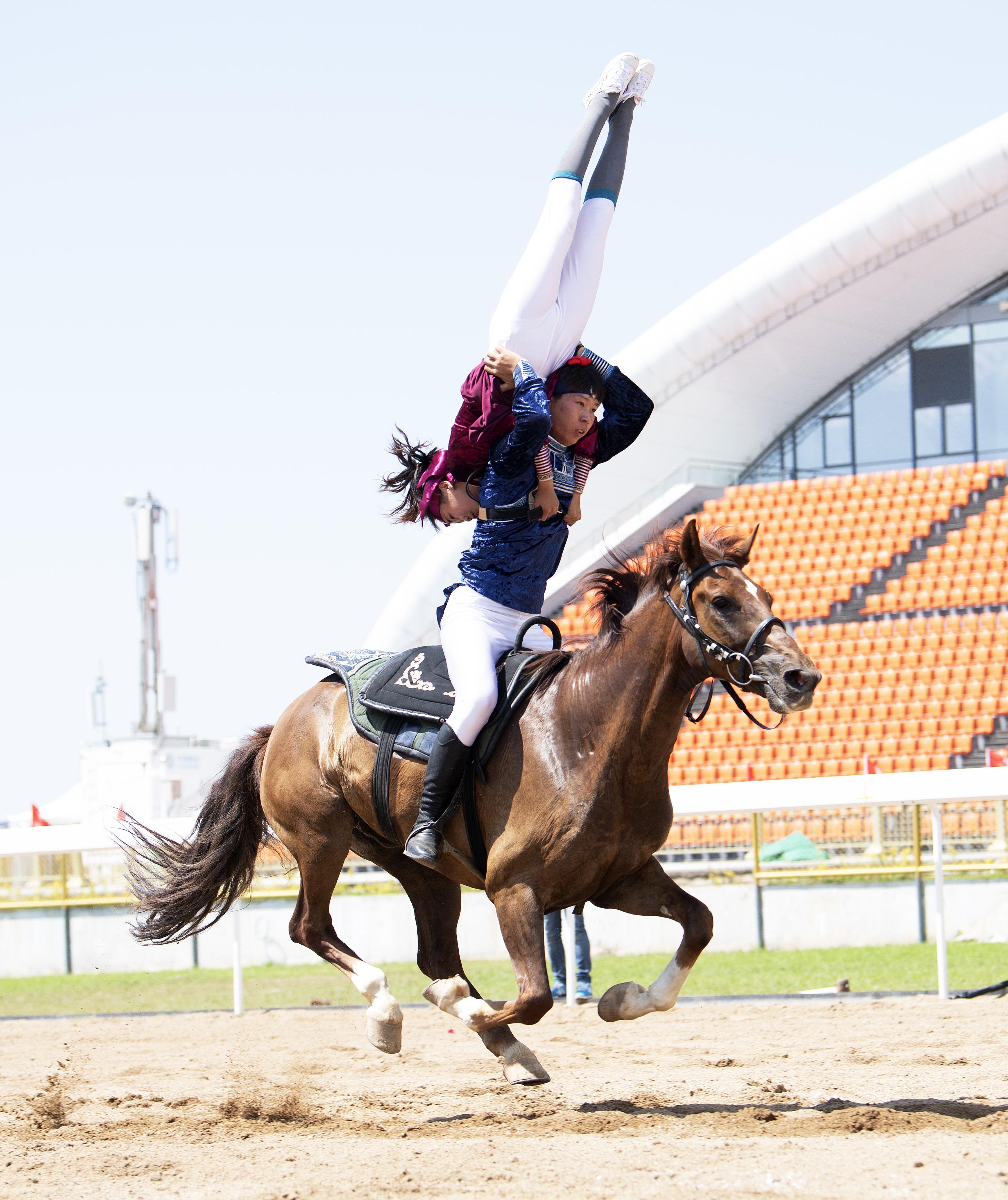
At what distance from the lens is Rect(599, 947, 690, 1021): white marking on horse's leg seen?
4824mm

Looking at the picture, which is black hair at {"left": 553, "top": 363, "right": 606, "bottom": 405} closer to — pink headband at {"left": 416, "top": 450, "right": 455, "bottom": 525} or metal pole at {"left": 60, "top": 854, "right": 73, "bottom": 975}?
pink headband at {"left": 416, "top": 450, "right": 455, "bottom": 525}

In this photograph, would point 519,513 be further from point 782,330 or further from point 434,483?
point 782,330

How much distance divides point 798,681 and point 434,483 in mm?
1818

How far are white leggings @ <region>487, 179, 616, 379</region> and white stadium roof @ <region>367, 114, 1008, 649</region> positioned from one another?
2181 centimetres

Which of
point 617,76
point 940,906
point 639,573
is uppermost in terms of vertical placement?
point 617,76

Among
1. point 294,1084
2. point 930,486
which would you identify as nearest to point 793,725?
point 930,486

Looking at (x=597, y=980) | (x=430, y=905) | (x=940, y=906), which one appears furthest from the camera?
(x=597, y=980)

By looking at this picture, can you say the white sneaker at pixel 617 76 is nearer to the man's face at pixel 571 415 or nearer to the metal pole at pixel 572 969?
the man's face at pixel 571 415

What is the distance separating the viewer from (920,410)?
3022cm

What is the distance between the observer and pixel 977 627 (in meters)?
23.3

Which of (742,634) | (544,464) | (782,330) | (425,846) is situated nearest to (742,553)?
(742,634)

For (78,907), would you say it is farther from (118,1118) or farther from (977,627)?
(977,627)

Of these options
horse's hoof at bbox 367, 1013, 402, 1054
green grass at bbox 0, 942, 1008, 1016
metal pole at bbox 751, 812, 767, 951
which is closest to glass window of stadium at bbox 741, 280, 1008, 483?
metal pole at bbox 751, 812, 767, 951

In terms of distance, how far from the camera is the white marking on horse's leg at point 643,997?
4.82 meters
